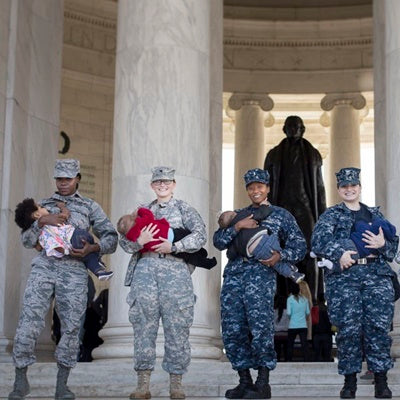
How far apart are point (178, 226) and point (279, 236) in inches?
96.7

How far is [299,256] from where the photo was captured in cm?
2150

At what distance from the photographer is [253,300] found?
2102 cm

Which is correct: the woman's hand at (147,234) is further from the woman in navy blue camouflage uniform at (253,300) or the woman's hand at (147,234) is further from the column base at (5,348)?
the column base at (5,348)

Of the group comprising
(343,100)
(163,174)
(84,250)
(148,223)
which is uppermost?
(343,100)

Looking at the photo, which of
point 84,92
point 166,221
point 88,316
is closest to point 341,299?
point 166,221

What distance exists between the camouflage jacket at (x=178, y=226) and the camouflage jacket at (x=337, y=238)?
2.69m

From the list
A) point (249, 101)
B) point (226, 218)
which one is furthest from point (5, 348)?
point (249, 101)

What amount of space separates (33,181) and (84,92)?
67.4 ft

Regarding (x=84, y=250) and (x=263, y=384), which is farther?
(x=263, y=384)

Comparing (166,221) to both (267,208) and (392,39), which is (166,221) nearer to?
(267,208)

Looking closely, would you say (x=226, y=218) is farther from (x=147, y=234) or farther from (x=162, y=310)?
(x=162, y=310)

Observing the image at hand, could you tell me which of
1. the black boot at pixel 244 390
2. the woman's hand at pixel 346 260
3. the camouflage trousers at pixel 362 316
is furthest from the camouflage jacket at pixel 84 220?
the camouflage trousers at pixel 362 316

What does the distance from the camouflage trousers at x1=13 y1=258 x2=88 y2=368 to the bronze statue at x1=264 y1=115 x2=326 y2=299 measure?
19900 millimetres

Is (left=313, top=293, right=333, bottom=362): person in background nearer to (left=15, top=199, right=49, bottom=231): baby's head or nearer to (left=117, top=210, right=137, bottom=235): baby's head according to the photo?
(left=117, top=210, right=137, bottom=235): baby's head
